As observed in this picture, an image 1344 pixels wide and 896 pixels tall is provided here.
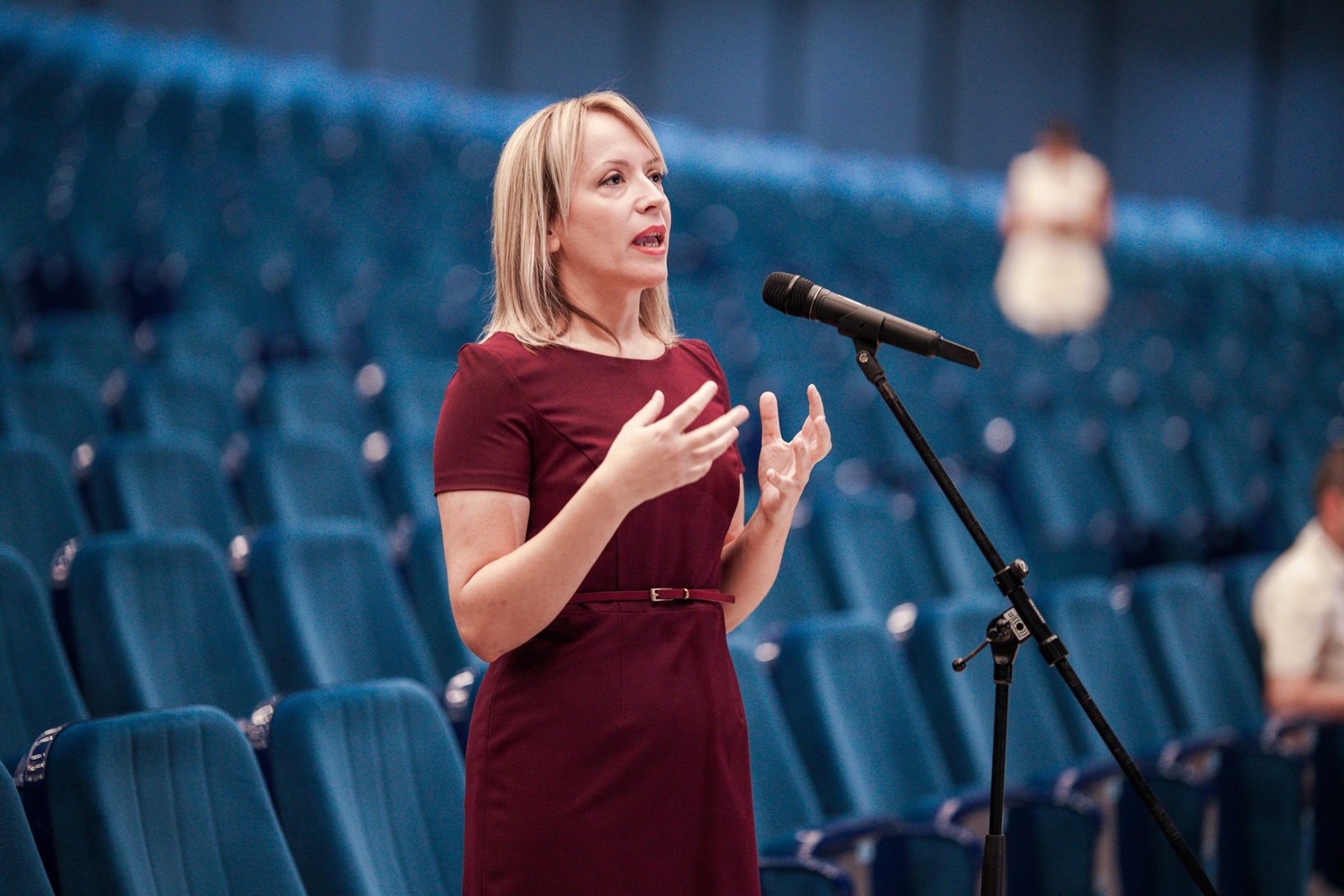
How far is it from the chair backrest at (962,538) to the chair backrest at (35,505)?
0.71 meters

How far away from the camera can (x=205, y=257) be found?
5.57 ft

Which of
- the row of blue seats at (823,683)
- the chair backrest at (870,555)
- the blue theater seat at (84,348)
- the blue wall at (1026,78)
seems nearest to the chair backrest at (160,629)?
the row of blue seats at (823,683)

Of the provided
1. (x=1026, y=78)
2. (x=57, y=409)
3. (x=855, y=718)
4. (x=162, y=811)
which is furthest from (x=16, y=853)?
(x=1026, y=78)

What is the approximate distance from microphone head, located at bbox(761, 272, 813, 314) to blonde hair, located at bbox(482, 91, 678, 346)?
0.05m

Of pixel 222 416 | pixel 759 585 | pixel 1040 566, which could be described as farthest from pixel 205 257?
pixel 759 585

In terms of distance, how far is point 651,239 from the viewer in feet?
1.33

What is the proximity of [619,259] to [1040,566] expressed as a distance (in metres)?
0.99

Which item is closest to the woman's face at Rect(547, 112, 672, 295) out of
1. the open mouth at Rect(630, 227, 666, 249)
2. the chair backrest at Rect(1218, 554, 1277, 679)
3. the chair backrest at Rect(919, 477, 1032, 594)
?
the open mouth at Rect(630, 227, 666, 249)

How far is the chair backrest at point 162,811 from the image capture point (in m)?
0.45

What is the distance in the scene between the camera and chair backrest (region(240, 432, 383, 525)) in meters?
0.99

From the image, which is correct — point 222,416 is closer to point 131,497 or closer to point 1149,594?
point 131,497

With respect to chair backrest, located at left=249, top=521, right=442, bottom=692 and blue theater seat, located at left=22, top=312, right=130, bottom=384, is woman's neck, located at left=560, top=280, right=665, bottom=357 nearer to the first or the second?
chair backrest, located at left=249, top=521, right=442, bottom=692

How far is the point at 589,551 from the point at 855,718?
49 cm

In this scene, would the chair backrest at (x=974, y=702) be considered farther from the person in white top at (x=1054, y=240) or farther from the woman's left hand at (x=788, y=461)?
the person in white top at (x=1054, y=240)
